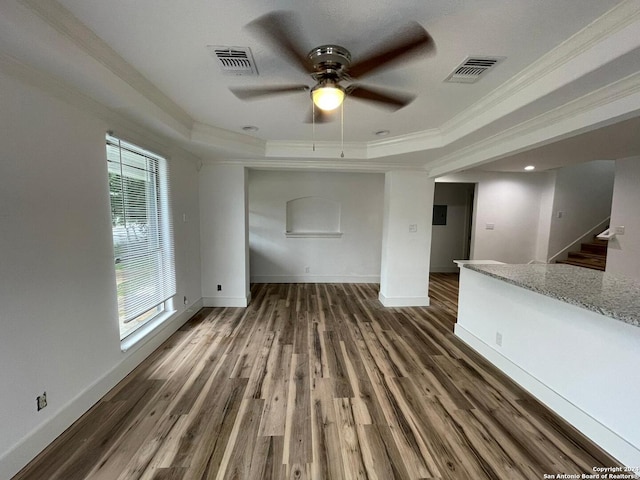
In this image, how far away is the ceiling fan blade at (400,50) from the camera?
1.20m

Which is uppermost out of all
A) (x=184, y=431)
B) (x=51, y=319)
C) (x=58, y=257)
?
(x=58, y=257)

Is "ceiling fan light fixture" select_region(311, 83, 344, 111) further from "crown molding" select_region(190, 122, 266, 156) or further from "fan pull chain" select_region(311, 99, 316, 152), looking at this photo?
"crown molding" select_region(190, 122, 266, 156)

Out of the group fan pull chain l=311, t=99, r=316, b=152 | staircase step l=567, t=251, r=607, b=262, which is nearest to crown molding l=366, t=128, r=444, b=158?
fan pull chain l=311, t=99, r=316, b=152

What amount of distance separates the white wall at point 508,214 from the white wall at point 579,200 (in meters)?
0.27

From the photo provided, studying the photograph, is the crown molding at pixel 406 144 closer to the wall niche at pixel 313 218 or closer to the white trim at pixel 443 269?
the wall niche at pixel 313 218

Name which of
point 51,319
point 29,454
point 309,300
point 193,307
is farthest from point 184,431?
point 309,300

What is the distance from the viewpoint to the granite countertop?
150 centimetres

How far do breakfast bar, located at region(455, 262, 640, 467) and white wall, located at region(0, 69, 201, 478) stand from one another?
334 cm

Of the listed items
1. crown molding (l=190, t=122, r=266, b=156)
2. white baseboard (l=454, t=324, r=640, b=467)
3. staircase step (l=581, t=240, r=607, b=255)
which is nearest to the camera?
white baseboard (l=454, t=324, r=640, b=467)

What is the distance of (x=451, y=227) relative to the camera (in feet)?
21.7

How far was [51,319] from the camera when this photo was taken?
63.7 inches

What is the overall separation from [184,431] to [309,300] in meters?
2.81

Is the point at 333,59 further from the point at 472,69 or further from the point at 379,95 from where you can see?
the point at 472,69

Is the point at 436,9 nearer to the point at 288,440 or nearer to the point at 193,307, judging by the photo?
the point at 288,440
